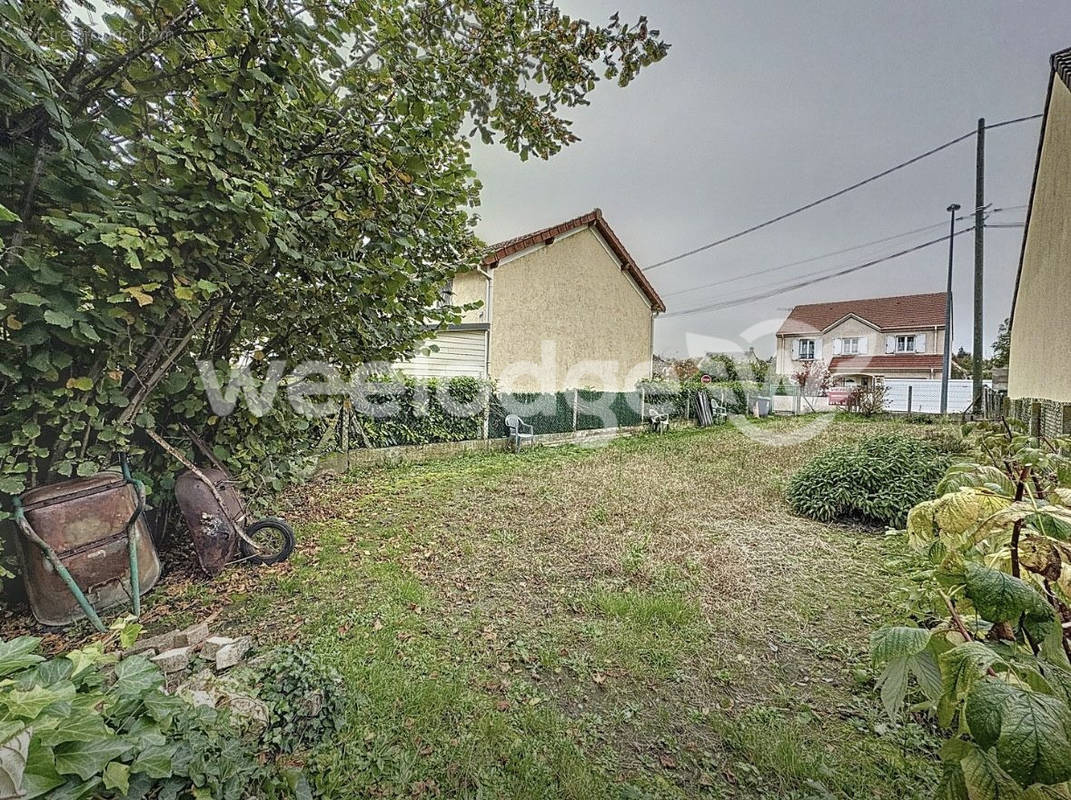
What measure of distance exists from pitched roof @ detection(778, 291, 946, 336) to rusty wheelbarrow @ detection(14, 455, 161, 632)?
33.3 m

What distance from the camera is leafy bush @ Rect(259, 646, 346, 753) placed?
1.93 meters

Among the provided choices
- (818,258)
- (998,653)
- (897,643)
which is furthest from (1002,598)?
(818,258)

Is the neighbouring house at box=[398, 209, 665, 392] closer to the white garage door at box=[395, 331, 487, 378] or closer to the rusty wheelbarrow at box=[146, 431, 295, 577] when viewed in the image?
the white garage door at box=[395, 331, 487, 378]

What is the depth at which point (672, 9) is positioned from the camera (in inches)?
208

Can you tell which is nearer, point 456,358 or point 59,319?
point 59,319

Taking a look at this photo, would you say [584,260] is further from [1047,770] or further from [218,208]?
[1047,770]

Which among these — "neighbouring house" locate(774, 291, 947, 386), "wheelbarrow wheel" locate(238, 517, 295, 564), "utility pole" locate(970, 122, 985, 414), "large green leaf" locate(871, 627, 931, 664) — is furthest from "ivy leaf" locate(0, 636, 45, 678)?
"neighbouring house" locate(774, 291, 947, 386)

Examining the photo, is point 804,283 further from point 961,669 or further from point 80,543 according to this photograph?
point 80,543

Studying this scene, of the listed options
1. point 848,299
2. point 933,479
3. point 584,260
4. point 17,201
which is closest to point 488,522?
point 17,201

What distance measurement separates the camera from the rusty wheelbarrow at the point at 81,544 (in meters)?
2.56

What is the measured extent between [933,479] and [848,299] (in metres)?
31.2

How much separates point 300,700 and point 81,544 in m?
1.87

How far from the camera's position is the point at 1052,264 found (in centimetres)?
369

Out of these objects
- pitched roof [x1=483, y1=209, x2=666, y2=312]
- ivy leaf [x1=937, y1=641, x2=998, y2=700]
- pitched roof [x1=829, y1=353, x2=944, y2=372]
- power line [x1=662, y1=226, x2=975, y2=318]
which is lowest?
ivy leaf [x1=937, y1=641, x2=998, y2=700]
